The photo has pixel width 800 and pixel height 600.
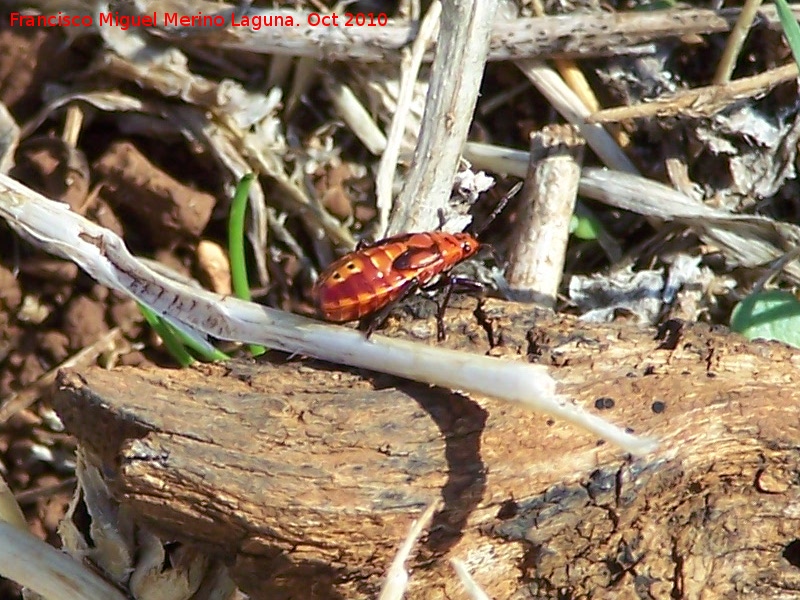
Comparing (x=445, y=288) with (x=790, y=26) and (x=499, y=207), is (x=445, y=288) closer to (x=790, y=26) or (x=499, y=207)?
(x=499, y=207)

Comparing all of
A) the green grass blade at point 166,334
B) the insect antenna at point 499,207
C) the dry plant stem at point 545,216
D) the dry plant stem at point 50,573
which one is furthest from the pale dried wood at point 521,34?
the dry plant stem at point 50,573

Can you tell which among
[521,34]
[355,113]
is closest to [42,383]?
[355,113]

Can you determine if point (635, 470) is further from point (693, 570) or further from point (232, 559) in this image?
point (232, 559)

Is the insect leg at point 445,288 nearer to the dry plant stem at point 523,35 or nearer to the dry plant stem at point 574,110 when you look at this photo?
the dry plant stem at point 574,110

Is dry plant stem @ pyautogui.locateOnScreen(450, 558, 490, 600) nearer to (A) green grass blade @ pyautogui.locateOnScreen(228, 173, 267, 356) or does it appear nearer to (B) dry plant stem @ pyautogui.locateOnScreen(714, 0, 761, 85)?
(A) green grass blade @ pyautogui.locateOnScreen(228, 173, 267, 356)

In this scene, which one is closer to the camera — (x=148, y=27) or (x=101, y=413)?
(x=101, y=413)

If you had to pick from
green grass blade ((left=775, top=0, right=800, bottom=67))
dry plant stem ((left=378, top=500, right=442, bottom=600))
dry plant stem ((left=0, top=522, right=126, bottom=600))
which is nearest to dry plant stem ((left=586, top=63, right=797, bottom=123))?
green grass blade ((left=775, top=0, right=800, bottom=67))

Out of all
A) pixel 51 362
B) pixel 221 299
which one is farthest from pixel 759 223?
pixel 51 362
